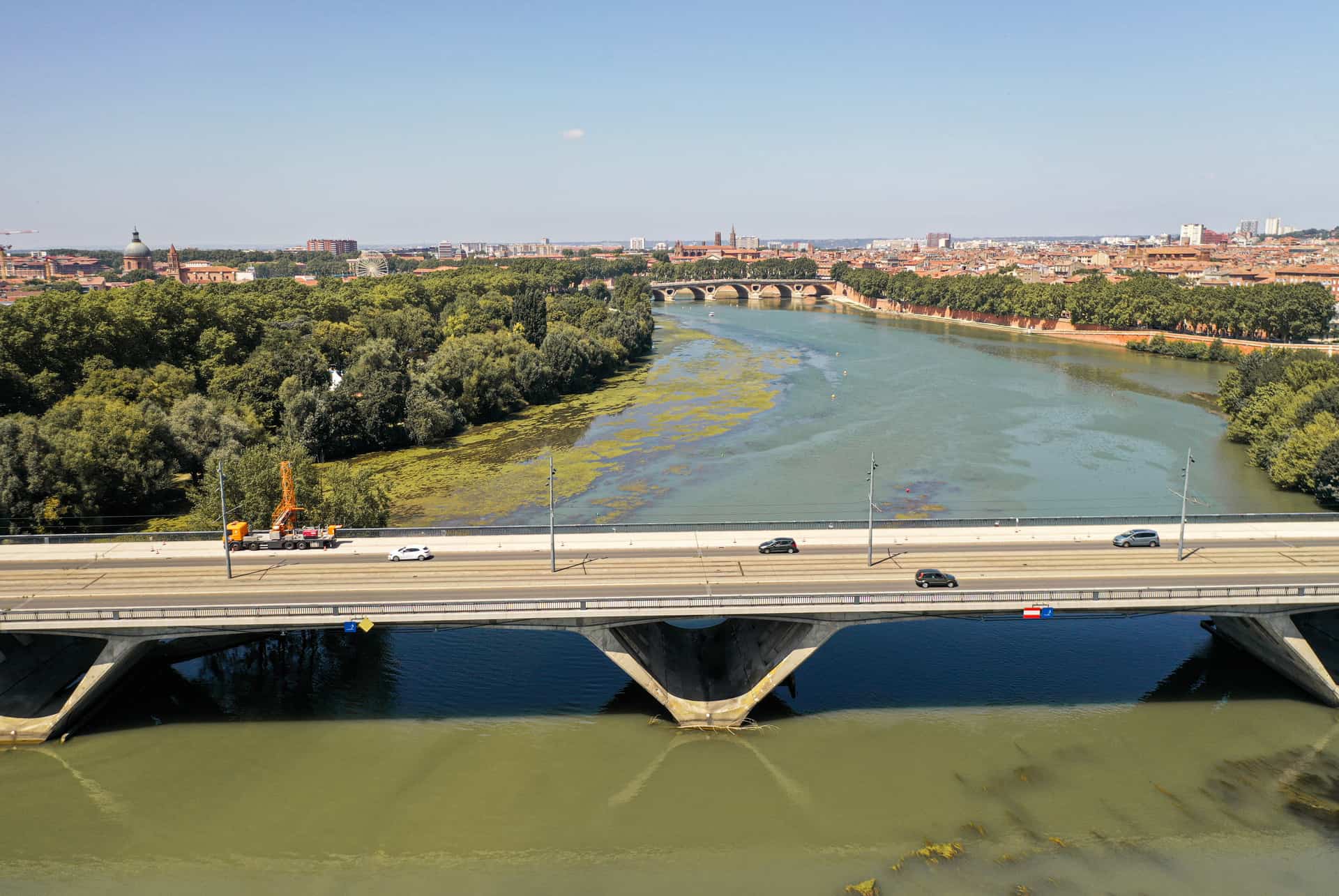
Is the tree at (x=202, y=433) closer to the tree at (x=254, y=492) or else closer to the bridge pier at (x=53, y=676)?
the tree at (x=254, y=492)

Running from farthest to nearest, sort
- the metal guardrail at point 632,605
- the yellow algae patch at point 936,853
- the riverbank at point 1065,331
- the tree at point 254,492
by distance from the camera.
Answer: the riverbank at point 1065,331 < the tree at point 254,492 < the metal guardrail at point 632,605 < the yellow algae patch at point 936,853

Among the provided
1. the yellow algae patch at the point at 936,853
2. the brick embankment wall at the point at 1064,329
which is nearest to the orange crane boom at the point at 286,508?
the yellow algae patch at the point at 936,853

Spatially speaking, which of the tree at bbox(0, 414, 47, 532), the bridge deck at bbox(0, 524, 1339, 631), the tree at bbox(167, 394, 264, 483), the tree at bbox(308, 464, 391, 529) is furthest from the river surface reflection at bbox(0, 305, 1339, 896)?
the tree at bbox(167, 394, 264, 483)

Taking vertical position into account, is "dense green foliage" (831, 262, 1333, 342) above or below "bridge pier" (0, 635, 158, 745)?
above

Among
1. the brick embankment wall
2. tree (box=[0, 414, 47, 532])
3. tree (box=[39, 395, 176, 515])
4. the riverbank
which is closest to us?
tree (box=[0, 414, 47, 532])

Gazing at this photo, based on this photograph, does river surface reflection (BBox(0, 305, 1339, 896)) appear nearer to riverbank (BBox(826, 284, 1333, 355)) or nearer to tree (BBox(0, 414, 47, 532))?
tree (BBox(0, 414, 47, 532))

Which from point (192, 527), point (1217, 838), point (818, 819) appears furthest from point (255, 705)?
point (1217, 838)

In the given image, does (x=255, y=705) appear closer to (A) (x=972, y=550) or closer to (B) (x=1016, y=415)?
(A) (x=972, y=550)
